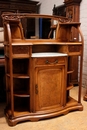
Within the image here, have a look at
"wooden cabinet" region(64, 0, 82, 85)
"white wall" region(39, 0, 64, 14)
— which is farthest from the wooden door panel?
"white wall" region(39, 0, 64, 14)

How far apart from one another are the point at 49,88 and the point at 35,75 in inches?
11.4

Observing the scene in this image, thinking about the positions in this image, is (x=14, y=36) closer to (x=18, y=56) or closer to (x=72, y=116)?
(x=18, y=56)

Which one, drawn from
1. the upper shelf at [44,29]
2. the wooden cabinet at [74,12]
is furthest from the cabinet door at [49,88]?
the wooden cabinet at [74,12]

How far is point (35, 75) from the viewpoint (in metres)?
2.21

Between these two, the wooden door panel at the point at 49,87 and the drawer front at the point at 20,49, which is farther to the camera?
the wooden door panel at the point at 49,87

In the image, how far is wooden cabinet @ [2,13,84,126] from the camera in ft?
6.97

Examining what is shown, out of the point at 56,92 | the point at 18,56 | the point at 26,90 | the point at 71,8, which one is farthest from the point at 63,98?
the point at 71,8

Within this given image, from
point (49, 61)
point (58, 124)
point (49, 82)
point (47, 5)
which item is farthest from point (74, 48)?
point (47, 5)

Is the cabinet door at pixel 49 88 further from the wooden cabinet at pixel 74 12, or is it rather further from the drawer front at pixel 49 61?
the wooden cabinet at pixel 74 12

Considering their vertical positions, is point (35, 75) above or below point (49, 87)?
above

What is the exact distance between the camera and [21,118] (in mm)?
2180

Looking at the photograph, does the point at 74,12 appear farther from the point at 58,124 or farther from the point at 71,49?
the point at 58,124

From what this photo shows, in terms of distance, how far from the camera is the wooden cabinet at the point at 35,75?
2.12 metres

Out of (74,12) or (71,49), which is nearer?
(71,49)
